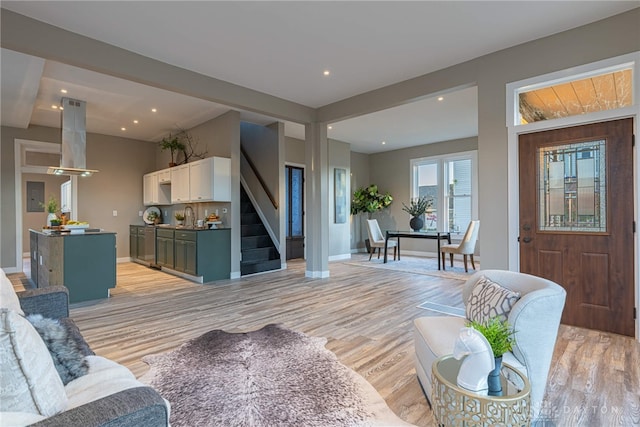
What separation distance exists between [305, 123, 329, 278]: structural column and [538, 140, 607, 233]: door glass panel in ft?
11.1

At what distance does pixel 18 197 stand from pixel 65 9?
5.66 m

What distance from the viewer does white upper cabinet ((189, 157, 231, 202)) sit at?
5785 mm

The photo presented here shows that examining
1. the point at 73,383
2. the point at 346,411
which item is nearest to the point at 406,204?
the point at 346,411

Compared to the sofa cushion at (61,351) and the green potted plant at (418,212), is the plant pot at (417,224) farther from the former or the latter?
the sofa cushion at (61,351)

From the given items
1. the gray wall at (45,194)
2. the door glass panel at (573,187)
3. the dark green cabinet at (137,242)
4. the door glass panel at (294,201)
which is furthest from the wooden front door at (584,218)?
the gray wall at (45,194)

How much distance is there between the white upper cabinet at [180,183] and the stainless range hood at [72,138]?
5.09 feet

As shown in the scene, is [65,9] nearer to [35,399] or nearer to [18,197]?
[35,399]

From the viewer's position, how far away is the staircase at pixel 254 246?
628cm

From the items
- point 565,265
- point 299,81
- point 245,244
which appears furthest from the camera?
point 245,244

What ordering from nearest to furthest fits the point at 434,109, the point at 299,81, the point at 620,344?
1. the point at 620,344
2. the point at 299,81
3. the point at 434,109

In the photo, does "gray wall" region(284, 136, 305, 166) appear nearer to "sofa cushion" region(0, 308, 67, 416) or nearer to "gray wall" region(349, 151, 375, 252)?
"gray wall" region(349, 151, 375, 252)

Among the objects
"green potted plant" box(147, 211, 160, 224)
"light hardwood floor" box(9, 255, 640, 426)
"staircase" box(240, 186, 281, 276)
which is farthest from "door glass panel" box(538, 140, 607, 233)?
"green potted plant" box(147, 211, 160, 224)

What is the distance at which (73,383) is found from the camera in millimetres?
1335

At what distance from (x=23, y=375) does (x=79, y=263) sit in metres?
4.07
